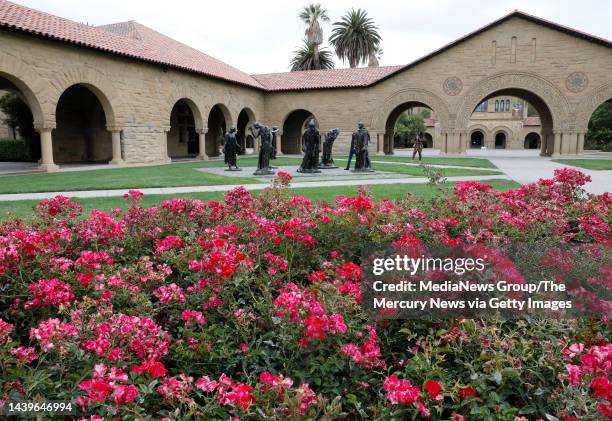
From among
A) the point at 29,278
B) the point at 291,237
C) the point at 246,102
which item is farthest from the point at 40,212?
the point at 246,102

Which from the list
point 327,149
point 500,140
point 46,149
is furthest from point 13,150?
point 500,140

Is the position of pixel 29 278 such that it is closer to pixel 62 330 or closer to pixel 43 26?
pixel 62 330

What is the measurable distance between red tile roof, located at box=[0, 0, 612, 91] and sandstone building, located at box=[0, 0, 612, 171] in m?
0.10

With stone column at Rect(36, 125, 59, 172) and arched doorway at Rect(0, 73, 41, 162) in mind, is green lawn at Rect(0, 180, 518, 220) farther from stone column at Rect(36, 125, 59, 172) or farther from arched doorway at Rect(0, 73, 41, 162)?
arched doorway at Rect(0, 73, 41, 162)

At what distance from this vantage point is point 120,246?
372cm

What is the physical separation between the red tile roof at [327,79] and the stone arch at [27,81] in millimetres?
18221

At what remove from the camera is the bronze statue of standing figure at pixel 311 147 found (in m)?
14.2

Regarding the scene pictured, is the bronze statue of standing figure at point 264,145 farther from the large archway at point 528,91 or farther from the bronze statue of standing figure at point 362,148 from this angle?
the large archway at point 528,91

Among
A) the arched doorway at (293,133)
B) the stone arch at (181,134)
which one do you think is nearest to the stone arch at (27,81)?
the stone arch at (181,134)

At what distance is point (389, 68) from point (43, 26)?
72.0ft

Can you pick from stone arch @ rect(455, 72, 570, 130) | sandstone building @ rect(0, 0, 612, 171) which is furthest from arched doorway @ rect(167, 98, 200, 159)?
stone arch @ rect(455, 72, 570, 130)

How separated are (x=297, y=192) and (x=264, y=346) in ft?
23.6

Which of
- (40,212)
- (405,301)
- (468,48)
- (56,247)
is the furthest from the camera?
(468,48)

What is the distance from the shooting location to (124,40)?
2175 centimetres
